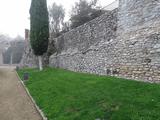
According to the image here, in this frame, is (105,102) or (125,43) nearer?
(105,102)

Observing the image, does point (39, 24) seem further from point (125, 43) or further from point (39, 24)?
point (125, 43)

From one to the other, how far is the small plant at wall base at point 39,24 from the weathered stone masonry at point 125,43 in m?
5.76

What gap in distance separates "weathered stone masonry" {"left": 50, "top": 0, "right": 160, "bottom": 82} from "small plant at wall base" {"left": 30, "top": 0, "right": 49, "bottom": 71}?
5.76 metres

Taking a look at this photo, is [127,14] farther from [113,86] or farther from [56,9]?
[56,9]

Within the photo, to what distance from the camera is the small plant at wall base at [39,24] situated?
23281 millimetres

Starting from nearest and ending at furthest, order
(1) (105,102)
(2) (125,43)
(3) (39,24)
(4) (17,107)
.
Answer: (1) (105,102), (4) (17,107), (2) (125,43), (3) (39,24)

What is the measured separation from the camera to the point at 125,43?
1202 centimetres

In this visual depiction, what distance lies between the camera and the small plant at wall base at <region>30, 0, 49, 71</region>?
23.3m

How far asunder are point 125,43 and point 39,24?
12944 millimetres

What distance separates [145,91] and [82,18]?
21909mm

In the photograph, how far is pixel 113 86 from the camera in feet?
33.2

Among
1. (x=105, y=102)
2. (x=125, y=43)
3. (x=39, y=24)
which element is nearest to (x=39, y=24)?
(x=39, y=24)

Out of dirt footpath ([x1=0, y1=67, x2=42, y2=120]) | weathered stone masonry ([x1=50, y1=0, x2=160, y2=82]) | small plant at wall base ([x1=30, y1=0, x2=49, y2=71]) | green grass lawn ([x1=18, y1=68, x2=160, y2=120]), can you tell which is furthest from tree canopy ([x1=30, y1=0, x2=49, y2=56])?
green grass lawn ([x1=18, y1=68, x2=160, y2=120])

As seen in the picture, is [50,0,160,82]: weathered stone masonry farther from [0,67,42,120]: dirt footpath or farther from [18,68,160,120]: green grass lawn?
[0,67,42,120]: dirt footpath
